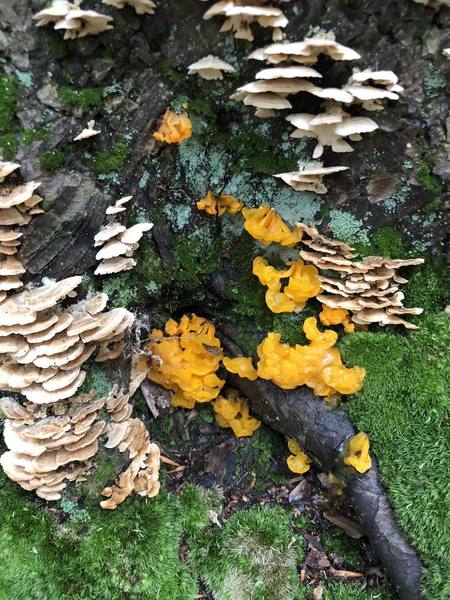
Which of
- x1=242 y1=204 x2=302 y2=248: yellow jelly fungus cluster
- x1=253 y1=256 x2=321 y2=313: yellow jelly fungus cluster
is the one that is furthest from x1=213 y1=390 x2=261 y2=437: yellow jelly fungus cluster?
x1=242 y1=204 x2=302 y2=248: yellow jelly fungus cluster

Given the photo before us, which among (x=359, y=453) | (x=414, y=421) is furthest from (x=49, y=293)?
(x=414, y=421)

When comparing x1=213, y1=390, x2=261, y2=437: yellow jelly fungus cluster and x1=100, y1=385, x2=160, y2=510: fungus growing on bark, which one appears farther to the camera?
x1=213, y1=390, x2=261, y2=437: yellow jelly fungus cluster

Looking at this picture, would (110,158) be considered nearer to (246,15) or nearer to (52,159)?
(52,159)

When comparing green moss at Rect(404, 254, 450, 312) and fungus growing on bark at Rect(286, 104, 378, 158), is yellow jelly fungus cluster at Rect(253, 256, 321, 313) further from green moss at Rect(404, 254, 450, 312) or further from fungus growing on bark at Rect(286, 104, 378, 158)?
fungus growing on bark at Rect(286, 104, 378, 158)

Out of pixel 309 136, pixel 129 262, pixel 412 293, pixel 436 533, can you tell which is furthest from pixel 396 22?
pixel 436 533

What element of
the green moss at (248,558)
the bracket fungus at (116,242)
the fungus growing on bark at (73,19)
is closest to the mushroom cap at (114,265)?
the bracket fungus at (116,242)

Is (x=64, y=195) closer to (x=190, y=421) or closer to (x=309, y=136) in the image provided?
(x=309, y=136)
